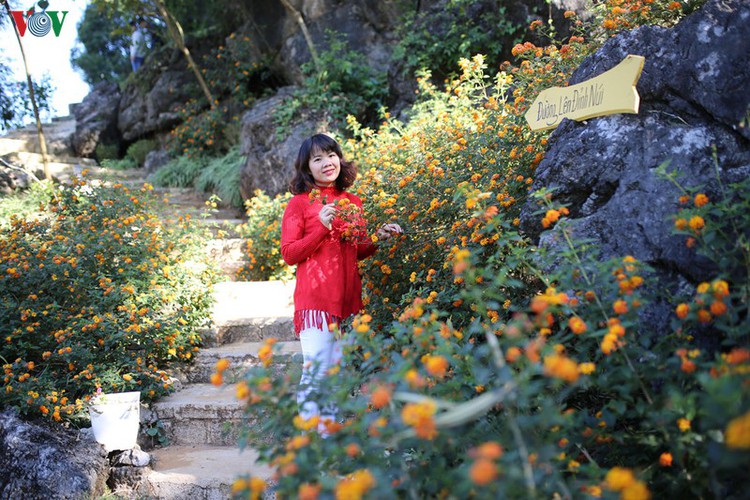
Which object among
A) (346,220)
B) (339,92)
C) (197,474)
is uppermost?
(339,92)

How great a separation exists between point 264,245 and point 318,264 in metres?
2.89

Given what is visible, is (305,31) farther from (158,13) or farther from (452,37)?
(158,13)

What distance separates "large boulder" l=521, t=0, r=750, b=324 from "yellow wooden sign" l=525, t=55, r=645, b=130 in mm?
81

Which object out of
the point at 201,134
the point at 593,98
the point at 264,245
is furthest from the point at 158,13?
the point at 593,98

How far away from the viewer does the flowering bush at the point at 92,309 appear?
126 inches

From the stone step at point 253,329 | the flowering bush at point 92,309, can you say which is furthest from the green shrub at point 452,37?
the flowering bush at point 92,309

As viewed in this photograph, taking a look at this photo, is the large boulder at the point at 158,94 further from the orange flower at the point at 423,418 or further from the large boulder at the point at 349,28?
the orange flower at the point at 423,418

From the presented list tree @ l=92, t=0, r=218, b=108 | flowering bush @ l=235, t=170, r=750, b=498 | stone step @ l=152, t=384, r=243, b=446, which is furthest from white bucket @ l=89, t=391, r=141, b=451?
tree @ l=92, t=0, r=218, b=108

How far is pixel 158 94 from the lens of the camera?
984 cm

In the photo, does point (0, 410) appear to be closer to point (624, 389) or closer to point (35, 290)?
point (35, 290)

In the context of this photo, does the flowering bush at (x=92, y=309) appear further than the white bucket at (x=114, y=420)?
Answer: Yes

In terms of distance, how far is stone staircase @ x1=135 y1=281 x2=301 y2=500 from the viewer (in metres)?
2.70

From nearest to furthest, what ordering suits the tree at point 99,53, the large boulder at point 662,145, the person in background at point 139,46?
the large boulder at point 662,145
the person in background at point 139,46
the tree at point 99,53

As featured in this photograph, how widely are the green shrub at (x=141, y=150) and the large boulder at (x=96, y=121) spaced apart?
0.76 metres
